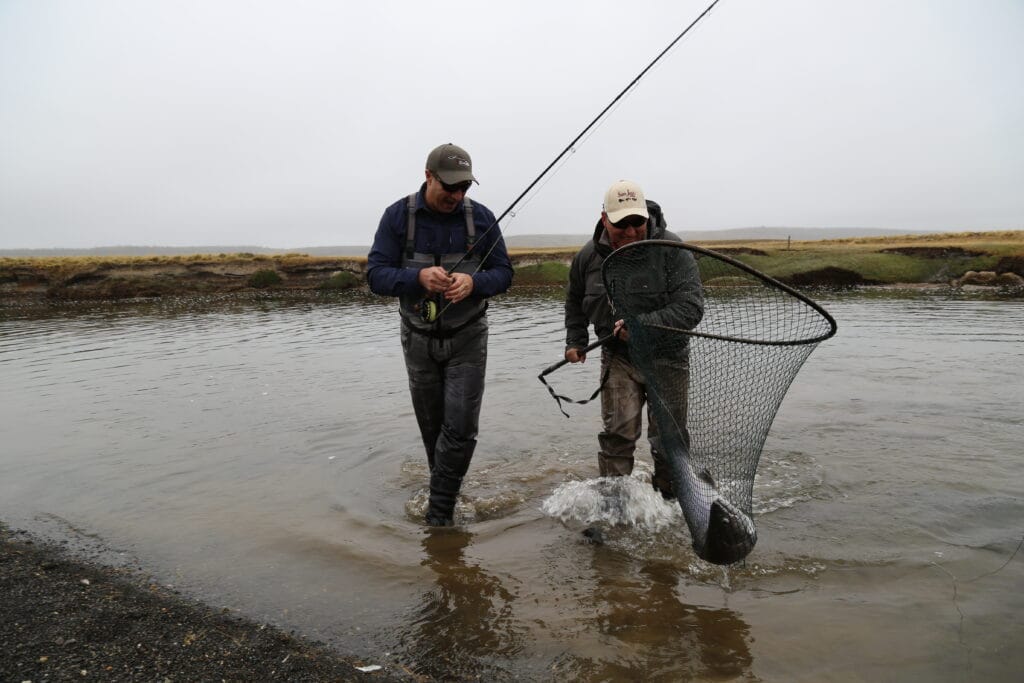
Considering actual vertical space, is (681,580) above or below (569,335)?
below

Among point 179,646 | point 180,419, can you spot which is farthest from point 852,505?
point 180,419

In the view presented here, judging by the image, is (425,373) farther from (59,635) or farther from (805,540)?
(805,540)

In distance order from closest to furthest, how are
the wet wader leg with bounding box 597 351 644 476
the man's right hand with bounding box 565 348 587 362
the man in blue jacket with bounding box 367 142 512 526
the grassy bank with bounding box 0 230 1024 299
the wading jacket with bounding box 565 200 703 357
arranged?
the wading jacket with bounding box 565 200 703 357 < the man in blue jacket with bounding box 367 142 512 526 < the wet wader leg with bounding box 597 351 644 476 < the man's right hand with bounding box 565 348 587 362 < the grassy bank with bounding box 0 230 1024 299

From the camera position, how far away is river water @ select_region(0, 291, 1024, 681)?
13.1 feet

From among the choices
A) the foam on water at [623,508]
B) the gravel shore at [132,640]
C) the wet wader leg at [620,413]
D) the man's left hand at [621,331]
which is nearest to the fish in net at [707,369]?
the man's left hand at [621,331]

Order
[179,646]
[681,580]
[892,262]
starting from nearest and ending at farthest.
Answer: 1. [179,646]
2. [681,580]
3. [892,262]

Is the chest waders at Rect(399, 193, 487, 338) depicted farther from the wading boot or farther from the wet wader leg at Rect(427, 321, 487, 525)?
Answer: the wading boot

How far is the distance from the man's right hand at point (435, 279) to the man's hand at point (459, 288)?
4 cm

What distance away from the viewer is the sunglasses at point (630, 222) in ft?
17.0

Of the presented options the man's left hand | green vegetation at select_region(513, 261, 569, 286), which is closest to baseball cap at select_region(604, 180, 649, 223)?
the man's left hand

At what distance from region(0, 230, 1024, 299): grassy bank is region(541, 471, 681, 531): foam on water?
29.3m

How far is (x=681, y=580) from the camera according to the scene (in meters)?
4.82

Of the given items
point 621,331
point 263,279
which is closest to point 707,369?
point 621,331

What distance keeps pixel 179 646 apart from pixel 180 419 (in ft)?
23.5
